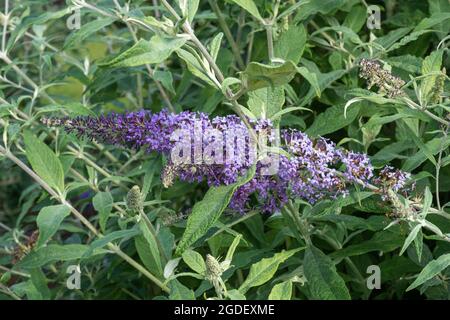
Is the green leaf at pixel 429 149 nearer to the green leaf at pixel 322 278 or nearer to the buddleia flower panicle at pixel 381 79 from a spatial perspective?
the buddleia flower panicle at pixel 381 79

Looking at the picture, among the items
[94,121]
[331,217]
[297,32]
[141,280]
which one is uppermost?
[297,32]

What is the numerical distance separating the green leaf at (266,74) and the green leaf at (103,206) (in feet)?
2.59

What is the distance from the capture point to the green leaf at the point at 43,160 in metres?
2.23

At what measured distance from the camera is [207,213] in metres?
1.74

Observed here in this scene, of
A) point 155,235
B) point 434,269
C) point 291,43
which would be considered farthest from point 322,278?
point 291,43

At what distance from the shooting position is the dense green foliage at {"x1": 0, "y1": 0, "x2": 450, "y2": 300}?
1.82 meters

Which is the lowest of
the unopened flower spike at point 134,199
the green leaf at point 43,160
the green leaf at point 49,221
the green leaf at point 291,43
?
the green leaf at point 49,221

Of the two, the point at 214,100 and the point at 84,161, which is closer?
the point at 214,100

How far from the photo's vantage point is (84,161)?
9.21 feet

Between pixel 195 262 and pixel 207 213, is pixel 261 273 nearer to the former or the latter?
pixel 195 262

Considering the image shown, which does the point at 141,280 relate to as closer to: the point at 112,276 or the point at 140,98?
the point at 112,276

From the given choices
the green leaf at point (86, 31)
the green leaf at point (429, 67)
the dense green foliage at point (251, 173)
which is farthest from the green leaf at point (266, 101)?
the green leaf at point (86, 31)

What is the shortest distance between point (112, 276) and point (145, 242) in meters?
0.64
